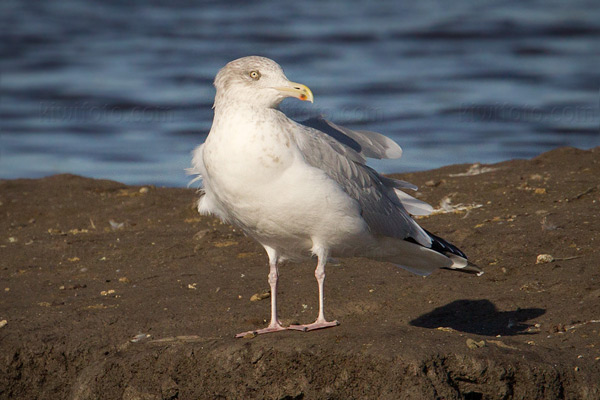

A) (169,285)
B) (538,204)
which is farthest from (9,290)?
(538,204)

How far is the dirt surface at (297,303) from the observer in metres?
4.37

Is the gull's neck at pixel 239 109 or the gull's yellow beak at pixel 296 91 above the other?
the gull's yellow beak at pixel 296 91

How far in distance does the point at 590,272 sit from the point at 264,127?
8.36 feet

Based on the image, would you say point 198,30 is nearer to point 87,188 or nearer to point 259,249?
point 87,188

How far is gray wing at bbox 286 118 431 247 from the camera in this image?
501 cm

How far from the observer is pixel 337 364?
439 centimetres

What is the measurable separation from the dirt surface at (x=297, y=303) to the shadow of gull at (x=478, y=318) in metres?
0.01

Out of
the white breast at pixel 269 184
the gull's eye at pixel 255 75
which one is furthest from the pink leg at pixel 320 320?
the gull's eye at pixel 255 75

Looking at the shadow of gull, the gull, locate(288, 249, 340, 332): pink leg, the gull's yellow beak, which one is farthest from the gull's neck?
the shadow of gull

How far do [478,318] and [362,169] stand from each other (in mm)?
1275

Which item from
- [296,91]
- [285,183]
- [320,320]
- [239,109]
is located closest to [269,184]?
[285,183]

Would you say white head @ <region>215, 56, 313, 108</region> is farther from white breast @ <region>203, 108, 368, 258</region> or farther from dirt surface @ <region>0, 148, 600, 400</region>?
dirt surface @ <region>0, 148, 600, 400</region>

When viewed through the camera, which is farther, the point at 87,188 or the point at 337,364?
the point at 87,188

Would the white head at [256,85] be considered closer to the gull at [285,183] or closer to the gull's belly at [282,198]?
the gull at [285,183]
